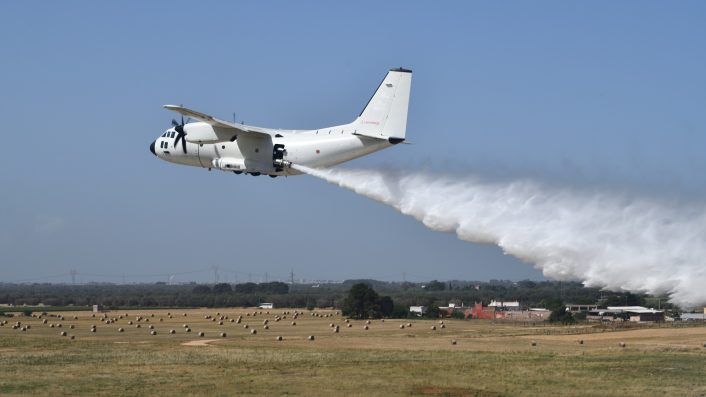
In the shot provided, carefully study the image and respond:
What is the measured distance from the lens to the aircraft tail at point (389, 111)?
192 ft

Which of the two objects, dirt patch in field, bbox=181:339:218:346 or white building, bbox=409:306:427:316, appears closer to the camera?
dirt patch in field, bbox=181:339:218:346

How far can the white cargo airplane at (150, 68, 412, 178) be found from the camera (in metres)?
58.6

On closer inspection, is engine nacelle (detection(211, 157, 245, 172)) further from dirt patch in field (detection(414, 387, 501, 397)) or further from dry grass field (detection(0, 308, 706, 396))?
dirt patch in field (detection(414, 387, 501, 397))

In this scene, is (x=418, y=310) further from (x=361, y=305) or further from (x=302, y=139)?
(x=302, y=139)

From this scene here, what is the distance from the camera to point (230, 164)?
2377 inches

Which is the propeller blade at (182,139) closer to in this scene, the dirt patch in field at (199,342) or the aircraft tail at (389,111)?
the aircraft tail at (389,111)

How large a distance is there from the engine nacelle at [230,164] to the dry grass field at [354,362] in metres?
10.8

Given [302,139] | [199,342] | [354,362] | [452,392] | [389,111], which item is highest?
[389,111]

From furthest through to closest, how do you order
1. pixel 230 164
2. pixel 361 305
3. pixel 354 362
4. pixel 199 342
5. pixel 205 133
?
pixel 361 305 → pixel 199 342 → pixel 205 133 → pixel 230 164 → pixel 354 362

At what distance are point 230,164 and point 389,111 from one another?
32.0 feet

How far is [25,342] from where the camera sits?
72250 millimetres

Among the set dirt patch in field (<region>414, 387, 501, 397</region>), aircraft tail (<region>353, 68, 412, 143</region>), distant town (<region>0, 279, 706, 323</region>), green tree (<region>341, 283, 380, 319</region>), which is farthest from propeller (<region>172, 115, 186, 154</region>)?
green tree (<region>341, 283, 380, 319</region>)

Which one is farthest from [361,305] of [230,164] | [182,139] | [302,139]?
[302,139]

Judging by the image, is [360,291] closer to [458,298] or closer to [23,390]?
[458,298]
